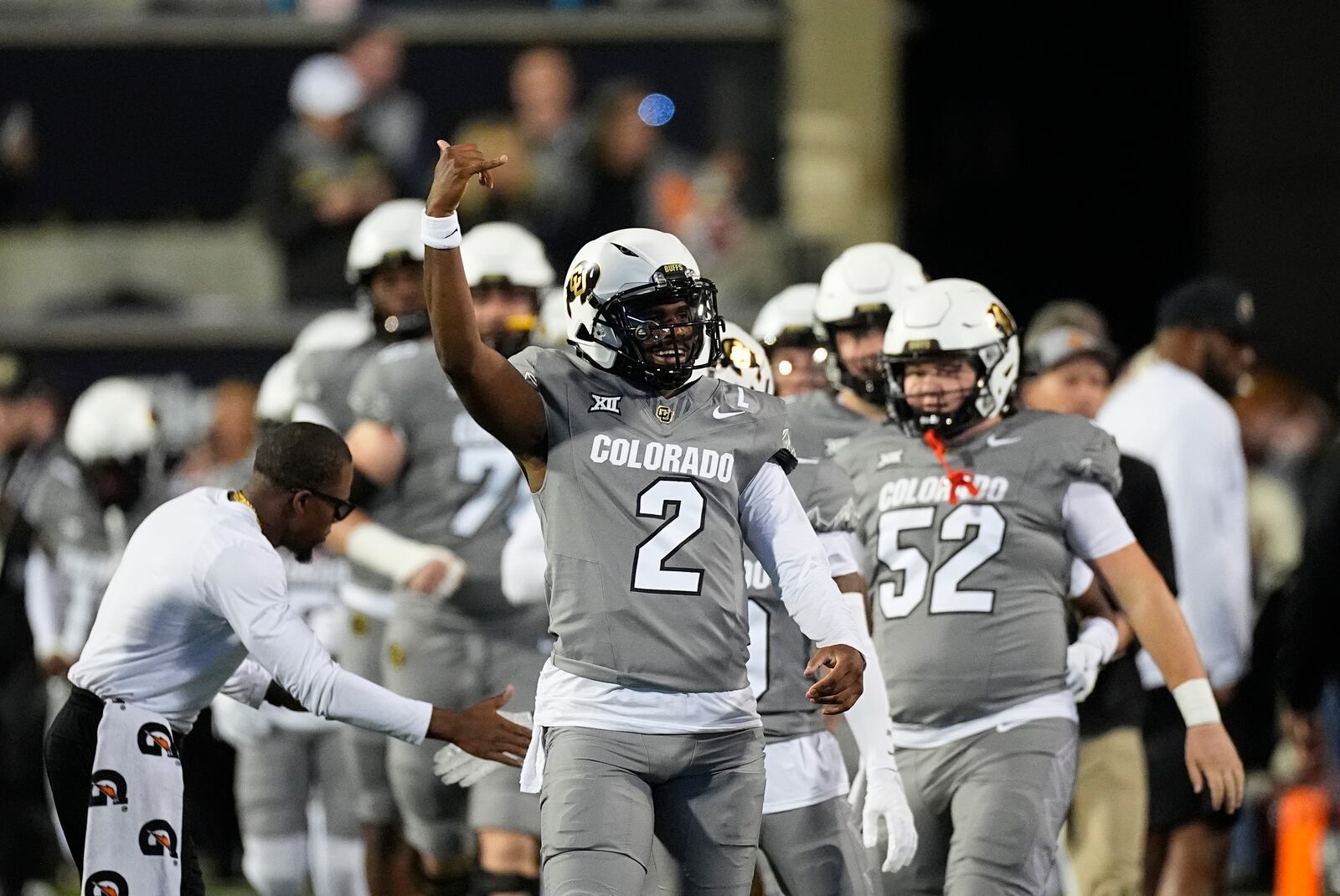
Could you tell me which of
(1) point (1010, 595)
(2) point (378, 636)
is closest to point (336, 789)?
(2) point (378, 636)

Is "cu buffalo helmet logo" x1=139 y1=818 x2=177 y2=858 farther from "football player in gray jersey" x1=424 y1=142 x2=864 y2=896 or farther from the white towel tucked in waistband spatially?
"football player in gray jersey" x1=424 y1=142 x2=864 y2=896

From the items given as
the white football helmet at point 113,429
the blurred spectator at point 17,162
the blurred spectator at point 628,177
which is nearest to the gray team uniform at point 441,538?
the white football helmet at point 113,429

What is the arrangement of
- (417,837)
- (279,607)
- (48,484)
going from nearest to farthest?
(279,607), (417,837), (48,484)

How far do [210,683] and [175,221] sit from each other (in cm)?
791

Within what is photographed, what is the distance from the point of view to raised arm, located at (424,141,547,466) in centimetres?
437

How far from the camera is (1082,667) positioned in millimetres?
5797

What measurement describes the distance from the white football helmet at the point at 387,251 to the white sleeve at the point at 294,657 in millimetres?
2233

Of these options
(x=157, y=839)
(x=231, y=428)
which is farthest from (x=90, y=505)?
(x=157, y=839)

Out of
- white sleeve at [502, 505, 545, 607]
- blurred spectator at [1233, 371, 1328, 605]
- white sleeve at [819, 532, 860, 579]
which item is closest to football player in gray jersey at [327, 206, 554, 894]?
white sleeve at [502, 505, 545, 607]

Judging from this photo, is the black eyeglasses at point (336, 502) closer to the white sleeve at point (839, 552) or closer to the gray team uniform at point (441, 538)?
the white sleeve at point (839, 552)

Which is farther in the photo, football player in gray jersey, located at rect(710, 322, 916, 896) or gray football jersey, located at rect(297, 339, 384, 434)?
gray football jersey, located at rect(297, 339, 384, 434)

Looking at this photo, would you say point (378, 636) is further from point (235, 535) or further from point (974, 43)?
point (974, 43)

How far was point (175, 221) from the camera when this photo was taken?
500 inches

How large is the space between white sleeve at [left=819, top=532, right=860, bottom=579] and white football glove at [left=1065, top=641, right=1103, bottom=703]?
2.46 feet
